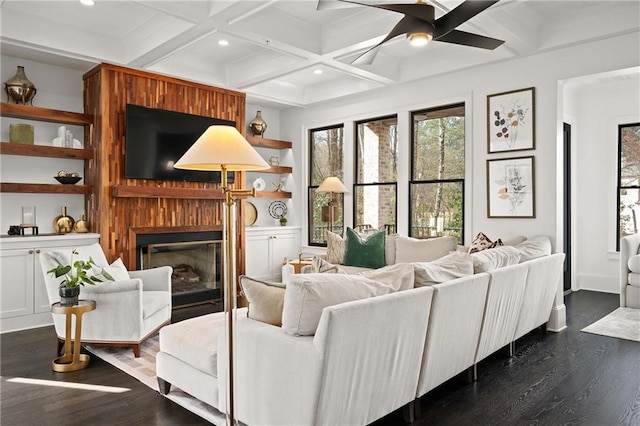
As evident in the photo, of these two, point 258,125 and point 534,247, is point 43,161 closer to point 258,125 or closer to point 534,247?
point 258,125

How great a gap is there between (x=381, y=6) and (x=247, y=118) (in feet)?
15.1

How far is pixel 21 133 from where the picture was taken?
4871 millimetres

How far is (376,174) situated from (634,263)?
10.7 feet

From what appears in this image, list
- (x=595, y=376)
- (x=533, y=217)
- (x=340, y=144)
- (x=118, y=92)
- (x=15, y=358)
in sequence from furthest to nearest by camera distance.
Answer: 1. (x=340, y=144)
2. (x=118, y=92)
3. (x=533, y=217)
4. (x=15, y=358)
5. (x=595, y=376)

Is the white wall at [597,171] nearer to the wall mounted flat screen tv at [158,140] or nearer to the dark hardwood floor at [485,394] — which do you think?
the dark hardwood floor at [485,394]

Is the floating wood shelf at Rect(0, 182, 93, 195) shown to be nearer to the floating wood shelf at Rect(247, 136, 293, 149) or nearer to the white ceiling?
the white ceiling

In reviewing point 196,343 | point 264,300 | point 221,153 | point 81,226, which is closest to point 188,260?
point 81,226

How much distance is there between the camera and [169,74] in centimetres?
548

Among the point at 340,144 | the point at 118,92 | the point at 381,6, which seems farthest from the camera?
the point at 340,144

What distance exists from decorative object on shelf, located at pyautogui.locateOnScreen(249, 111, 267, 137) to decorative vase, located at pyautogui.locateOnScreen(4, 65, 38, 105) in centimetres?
295

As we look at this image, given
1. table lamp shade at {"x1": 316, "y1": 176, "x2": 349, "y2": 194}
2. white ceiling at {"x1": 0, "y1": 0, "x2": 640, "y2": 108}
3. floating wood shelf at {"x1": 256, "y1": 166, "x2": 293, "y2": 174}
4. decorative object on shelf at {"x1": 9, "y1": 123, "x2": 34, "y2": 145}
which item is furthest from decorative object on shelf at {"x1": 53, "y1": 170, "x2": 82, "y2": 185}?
table lamp shade at {"x1": 316, "y1": 176, "x2": 349, "y2": 194}

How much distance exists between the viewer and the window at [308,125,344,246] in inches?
272

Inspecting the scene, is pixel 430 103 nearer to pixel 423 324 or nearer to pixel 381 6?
pixel 381 6

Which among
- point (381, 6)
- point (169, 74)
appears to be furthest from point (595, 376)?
point (169, 74)
